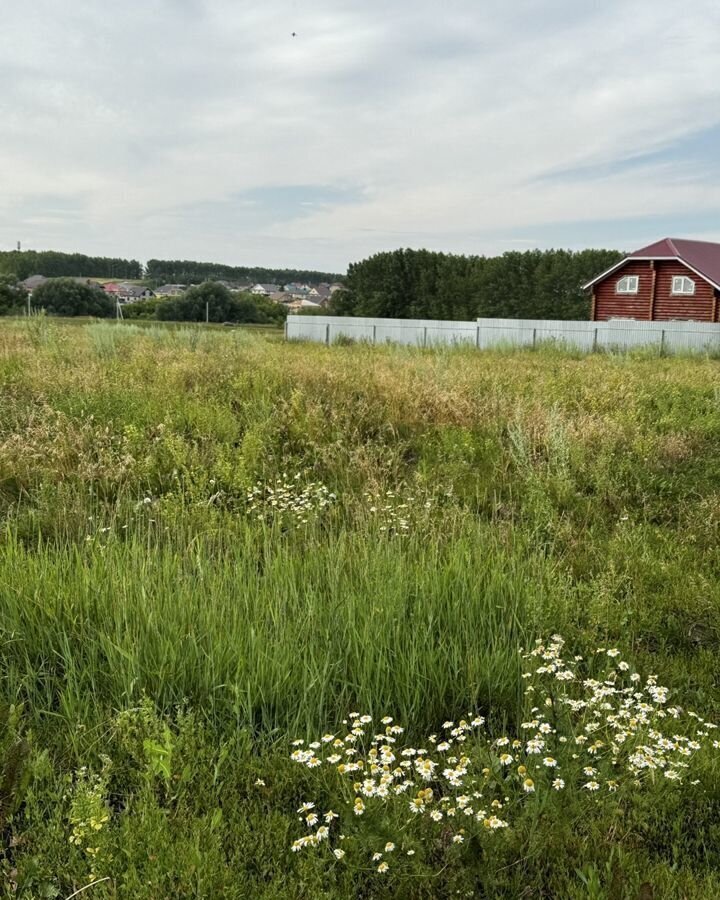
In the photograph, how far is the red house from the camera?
111ft

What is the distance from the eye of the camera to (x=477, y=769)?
2.30 metres

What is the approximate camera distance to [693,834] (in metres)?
2.16

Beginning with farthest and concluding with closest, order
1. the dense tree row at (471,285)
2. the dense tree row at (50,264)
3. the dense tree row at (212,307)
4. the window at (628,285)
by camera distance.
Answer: the dense tree row at (50,264), the dense tree row at (471,285), the dense tree row at (212,307), the window at (628,285)

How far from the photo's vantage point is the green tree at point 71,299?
53.9 m

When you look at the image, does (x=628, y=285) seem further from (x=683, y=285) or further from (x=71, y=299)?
(x=71, y=299)

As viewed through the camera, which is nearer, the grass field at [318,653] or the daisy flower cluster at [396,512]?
the grass field at [318,653]

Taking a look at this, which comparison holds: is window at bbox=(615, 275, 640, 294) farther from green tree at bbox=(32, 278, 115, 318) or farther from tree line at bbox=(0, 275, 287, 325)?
green tree at bbox=(32, 278, 115, 318)

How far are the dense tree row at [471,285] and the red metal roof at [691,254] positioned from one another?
23.4m

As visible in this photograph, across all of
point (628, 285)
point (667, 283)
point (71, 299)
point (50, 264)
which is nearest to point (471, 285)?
point (628, 285)

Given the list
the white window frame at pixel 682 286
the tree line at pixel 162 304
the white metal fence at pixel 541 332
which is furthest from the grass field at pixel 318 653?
the tree line at pixel 162 304

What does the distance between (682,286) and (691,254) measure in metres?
1.63

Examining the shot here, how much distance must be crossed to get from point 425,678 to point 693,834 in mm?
965

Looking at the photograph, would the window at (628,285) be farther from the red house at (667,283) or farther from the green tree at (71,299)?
the green tree at (71,299)

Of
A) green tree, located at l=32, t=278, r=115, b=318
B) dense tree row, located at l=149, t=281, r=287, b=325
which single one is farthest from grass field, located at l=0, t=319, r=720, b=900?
dense tree row, located at l=149, t=281, r=287, b=325
